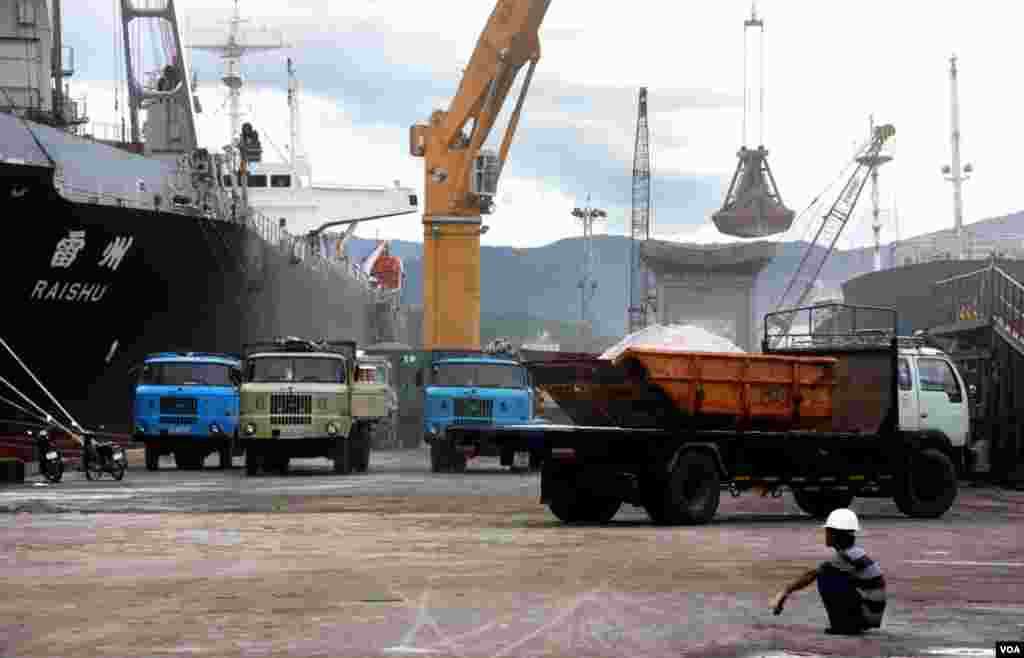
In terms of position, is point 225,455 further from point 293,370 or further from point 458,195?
point 458,195

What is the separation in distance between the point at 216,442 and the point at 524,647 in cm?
2950

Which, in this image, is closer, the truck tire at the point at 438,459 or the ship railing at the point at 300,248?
the truck tire at the point at 438,459

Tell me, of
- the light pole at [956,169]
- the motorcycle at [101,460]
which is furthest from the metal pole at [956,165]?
the motorcycle at [101,460]

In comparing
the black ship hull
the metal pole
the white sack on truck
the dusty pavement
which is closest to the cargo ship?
the black ship hull

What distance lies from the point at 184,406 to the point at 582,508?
62.0 ft

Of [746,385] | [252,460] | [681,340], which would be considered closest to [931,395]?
[746,385]

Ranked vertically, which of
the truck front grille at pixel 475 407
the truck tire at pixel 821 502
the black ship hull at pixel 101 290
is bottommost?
the truck tire at pixel 821 502

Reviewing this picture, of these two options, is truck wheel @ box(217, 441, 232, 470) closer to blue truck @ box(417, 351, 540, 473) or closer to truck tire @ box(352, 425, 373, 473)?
truck tire @ box(352, 425, 373, 473)

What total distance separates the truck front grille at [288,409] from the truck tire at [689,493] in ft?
49.0

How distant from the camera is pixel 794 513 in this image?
955 inches

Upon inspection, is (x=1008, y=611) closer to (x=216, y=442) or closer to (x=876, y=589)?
(x=876, y=589)

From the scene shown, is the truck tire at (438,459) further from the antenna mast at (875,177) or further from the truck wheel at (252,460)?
the antenna mast at (875,177)

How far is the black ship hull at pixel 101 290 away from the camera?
1628 inches

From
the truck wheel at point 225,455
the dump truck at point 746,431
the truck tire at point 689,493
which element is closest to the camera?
the truck tire at point 689,493
